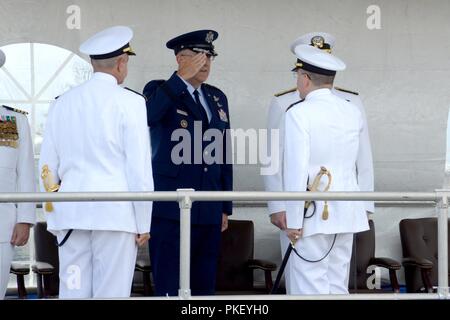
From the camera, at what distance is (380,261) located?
723cm

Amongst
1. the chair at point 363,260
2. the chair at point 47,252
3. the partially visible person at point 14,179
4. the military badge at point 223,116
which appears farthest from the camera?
the chair at point 363,260

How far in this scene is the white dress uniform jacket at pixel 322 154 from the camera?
584cm

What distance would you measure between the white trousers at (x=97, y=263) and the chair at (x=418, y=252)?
222cm

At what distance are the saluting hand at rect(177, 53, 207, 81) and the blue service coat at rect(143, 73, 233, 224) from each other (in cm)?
6

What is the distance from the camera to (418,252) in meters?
7.47

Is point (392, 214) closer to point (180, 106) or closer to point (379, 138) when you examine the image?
point (379, 138)

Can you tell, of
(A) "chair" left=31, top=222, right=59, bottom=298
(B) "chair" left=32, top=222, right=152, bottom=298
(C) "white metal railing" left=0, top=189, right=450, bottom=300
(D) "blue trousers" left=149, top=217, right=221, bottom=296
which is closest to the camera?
(C) "white metal railing" left=0, top=189, right=450, bottom=300

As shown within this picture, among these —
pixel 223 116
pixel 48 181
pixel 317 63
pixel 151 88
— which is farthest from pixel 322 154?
pixel 48 181

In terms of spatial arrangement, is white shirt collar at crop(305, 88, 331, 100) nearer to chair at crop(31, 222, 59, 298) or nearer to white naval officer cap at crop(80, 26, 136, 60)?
white naval officer cap at crop(80, 26, 136, 60)

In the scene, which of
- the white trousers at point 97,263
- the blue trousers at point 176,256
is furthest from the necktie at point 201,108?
the white trousers at point 97,263

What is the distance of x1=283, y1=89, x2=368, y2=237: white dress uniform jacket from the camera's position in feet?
19.2

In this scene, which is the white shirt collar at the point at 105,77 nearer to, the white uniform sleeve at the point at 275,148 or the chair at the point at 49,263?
the white uniform sleeve at the point at 275,148

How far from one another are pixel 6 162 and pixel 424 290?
2646 millimetres

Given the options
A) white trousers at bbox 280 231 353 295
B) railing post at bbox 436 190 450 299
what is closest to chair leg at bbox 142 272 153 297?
white trousers at bbox 280 231 353 295
